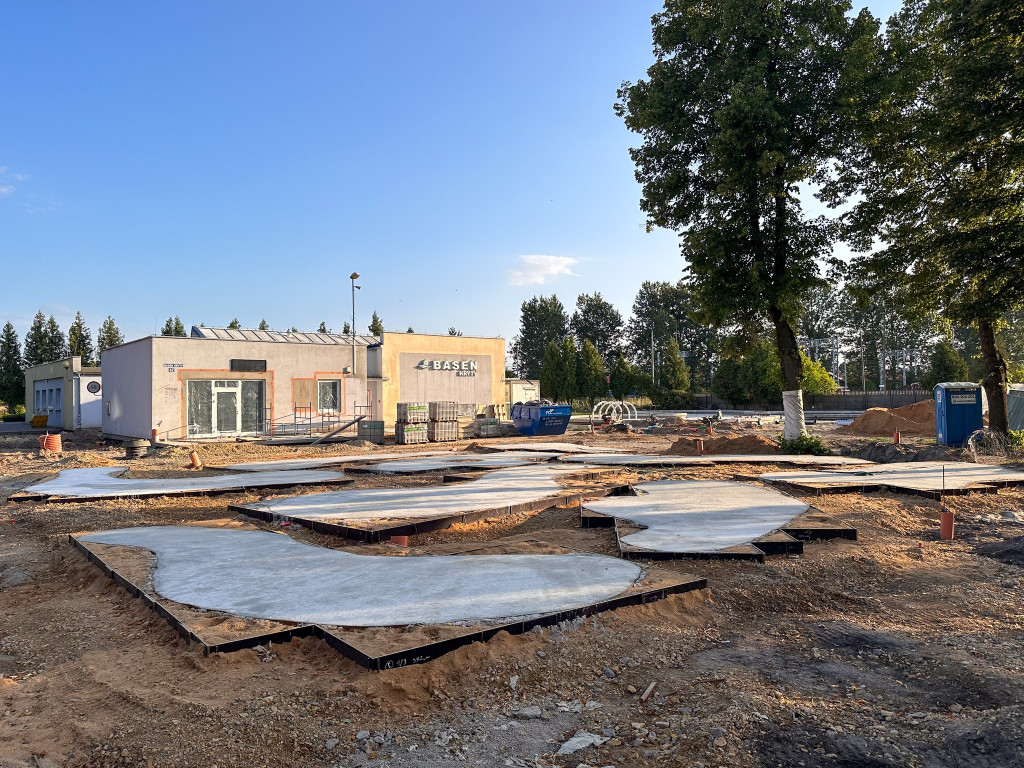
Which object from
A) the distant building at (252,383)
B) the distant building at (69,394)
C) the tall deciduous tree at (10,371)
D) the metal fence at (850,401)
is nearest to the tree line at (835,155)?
the distant building at (252,383)

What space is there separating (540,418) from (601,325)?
6480 cm

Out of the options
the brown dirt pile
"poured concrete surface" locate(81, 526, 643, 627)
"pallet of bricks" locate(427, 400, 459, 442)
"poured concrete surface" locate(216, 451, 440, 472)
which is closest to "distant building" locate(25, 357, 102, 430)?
"pallet of bricks" locate(427, 400, 459, 442)

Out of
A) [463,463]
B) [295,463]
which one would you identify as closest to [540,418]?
[463,463]

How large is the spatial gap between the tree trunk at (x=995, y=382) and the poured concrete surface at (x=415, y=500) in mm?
14475

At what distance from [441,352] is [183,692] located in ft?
111

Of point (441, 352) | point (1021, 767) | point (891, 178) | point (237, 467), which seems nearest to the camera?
point (1021, 767)

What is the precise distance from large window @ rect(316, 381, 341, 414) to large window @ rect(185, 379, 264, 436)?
2669 millimetres

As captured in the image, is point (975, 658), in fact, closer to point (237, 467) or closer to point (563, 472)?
point (563, 472)

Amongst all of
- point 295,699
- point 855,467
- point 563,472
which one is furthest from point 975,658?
point 855,467

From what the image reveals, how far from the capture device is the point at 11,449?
1071 inches

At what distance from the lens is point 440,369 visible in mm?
37062

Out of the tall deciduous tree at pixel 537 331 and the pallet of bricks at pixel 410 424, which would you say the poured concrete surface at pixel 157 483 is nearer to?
the pallet of bricks at pixel 410 424

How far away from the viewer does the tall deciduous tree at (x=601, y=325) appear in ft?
302

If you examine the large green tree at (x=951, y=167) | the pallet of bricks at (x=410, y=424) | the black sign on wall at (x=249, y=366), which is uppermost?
the large green tree at (x=951, y=167)
